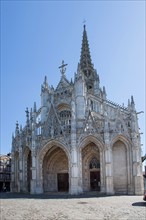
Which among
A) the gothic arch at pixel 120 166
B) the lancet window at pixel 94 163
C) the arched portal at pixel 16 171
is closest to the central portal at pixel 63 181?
the lancet window at pixel 94 163

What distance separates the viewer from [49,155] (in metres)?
36.5

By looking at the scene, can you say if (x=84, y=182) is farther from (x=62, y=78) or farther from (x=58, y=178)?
(x=62, y=78)

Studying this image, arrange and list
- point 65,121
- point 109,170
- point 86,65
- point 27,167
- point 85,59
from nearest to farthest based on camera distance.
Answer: point 109,170, point 65,121, point 27,167, point 86,65, point 85,59

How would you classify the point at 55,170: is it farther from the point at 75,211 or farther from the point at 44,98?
the point at 75,211

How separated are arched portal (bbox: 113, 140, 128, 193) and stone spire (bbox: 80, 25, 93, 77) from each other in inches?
928

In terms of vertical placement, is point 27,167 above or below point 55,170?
above

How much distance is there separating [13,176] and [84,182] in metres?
11.4

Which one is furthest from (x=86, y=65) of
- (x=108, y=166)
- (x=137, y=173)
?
(x=137, y=173)

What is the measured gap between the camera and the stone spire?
5379cm

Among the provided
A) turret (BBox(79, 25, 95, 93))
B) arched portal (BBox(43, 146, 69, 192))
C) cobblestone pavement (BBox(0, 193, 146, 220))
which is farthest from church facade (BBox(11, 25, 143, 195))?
cobblestone pavement (BBox(0, 193, 146, 220))

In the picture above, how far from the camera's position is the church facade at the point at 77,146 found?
1217 inches

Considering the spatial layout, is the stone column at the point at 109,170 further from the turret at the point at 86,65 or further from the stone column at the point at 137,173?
the turret at the point at 86,65

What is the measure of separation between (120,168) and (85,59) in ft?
94.3

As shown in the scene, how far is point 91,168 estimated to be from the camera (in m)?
34.8
